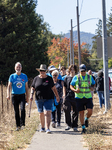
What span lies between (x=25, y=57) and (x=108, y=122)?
21.9m

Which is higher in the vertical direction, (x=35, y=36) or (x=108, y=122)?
(x=35, y=36)

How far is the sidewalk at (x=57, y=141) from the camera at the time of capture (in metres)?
6.94

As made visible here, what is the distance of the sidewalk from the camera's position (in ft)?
22.8

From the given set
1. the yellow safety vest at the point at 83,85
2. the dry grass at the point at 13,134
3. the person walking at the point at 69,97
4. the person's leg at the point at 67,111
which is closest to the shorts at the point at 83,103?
the yellow safety vest at the point at 83,85

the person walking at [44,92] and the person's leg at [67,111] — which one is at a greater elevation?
the person walking at [44,92]

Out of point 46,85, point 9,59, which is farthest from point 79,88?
point 9,59

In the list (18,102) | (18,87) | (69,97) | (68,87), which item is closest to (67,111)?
(69,97)

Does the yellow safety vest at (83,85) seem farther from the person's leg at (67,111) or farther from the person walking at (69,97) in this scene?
the person's leg at (67,111)

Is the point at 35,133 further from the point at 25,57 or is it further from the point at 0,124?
the point at 25,57

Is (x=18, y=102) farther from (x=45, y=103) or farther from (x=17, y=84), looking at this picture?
(x=45, y=103)

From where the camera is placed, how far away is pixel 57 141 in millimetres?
7598

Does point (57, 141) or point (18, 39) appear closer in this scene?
point (57, 141)

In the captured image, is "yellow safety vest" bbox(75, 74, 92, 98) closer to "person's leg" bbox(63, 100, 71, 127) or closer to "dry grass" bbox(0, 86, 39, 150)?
"person's leg" bbox(63, 100, 71, 127)

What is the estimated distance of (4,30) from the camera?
31.8 meters
